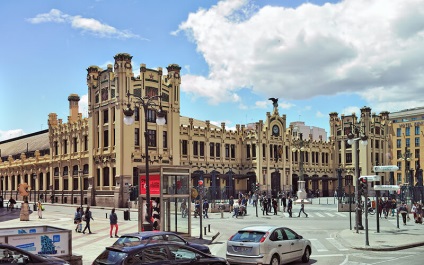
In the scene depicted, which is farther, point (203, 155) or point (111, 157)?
point (203, 155)

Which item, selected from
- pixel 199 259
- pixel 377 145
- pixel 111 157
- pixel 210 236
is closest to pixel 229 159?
pixel 111 157

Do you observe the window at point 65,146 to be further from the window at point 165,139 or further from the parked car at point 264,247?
the parked car at point 264,247

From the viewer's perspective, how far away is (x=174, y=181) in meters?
25.0

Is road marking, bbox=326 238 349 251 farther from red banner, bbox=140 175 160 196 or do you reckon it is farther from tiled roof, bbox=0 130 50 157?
tiled roof, bbox=0 130 50 157

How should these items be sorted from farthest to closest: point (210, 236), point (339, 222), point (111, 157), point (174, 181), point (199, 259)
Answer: point (111, 157)
point (339, 222)
point (210, 236)
point (174, 181)
point (199, 259)

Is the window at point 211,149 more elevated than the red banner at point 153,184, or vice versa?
the window at point 211,149

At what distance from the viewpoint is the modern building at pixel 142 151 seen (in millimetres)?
59656

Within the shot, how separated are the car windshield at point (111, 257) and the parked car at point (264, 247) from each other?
19.2 ft

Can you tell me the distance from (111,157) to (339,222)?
32161 mm

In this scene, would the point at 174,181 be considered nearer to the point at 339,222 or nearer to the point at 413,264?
the point at 413,264

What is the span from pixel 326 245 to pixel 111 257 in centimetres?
1466

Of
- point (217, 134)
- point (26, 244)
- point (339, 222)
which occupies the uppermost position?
point (217, 134)


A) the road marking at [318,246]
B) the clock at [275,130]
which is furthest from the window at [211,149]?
the road marking at [318,246]

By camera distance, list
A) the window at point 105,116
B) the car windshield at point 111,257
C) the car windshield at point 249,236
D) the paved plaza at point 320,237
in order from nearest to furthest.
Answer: the car windshield at point 111,257 < the car windshield at point 249,236 < the paved plaza at point 320,237 < the window at point 105,116
